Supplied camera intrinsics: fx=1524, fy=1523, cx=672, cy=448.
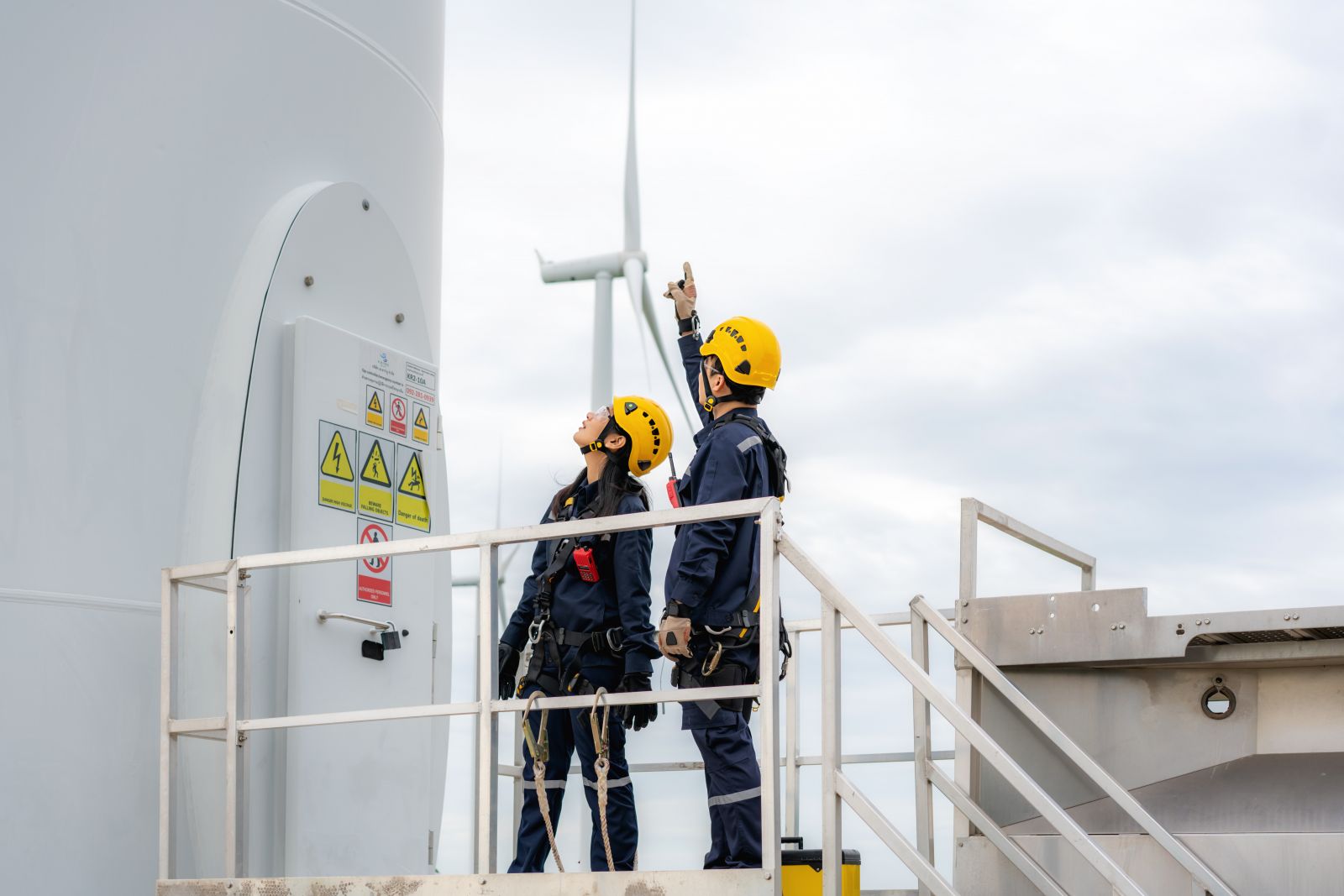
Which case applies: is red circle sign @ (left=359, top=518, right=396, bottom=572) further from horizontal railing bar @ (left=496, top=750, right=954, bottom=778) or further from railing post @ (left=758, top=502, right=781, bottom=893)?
railing post @ (left=758, top=502, right=781, bottom=893)

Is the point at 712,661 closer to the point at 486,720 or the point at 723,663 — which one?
the point at 723,663

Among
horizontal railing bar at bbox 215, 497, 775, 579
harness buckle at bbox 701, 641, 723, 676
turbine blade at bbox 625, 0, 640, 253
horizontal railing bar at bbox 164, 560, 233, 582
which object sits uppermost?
turbine blade at bbox 625, 0, 640, 253

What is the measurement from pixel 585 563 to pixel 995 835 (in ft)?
6.28

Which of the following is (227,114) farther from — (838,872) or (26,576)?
(838,872)

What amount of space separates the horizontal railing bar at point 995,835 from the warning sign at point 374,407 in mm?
2944

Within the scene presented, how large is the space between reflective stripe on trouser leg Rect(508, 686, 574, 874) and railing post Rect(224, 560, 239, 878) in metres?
1.15

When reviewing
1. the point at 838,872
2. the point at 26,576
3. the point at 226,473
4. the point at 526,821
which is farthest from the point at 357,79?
the point at 838,872

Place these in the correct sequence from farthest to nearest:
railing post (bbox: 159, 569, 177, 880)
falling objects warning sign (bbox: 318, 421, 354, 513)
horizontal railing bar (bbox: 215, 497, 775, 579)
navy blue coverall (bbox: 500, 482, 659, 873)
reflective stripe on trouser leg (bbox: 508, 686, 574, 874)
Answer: falling objects warning sign (bbox: 318, 421, 354, 513) < reflective stripe on trouser leg (bbox: 508, 686, 574, 874) < navy blue coverall (bbox: 500, 482, 659, 873) < railing post (bbox: 159, 569, 177, 880) < horizontal railing bar (bbox: 215, 497, 775, 579)

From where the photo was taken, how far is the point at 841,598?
4.76 metres

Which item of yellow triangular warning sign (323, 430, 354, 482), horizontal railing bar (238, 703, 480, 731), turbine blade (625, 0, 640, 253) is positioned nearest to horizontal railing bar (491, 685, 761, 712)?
horizontal railing bar (238, 703, 480, 731)

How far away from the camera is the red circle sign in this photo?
6.93 metres

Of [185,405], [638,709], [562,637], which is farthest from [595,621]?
[185,405]

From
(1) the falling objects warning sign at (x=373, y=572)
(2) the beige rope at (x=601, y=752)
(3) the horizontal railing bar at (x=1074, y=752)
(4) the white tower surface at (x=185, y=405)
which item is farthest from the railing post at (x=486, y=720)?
(3) the horizontal railing bar at (x=1074, y=752)

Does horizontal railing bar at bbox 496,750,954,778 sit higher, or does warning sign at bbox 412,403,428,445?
warning sign at bbox 412,403,428,445
